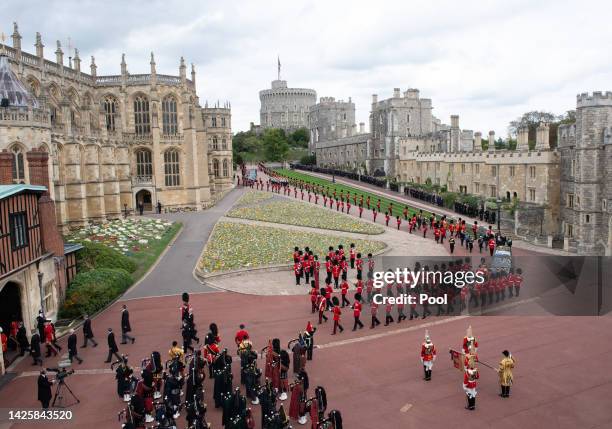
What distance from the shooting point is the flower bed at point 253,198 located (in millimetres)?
49062

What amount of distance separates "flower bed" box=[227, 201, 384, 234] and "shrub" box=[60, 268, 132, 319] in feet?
57.0

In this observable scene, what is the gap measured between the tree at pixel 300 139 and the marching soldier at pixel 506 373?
109035 mm

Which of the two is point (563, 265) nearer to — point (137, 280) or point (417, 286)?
point (417, 286)

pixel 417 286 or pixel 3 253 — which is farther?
pixel 417 286

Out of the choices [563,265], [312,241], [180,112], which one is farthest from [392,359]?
[180,112]

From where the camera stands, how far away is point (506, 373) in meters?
13.1

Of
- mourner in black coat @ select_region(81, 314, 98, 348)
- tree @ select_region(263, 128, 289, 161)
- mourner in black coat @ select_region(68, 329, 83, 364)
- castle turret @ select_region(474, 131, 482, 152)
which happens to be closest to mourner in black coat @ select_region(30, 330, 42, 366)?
mourner in black coat @ select_region(68, 329, 83, 364)

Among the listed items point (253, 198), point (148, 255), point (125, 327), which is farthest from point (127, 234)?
point (125, 327)

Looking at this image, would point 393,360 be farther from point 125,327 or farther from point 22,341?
point 22,341

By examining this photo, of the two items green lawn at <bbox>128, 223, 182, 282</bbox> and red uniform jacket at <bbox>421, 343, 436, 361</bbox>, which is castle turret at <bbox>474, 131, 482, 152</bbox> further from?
red uniform jacket at <bbox>421, 343, 436, 361</bbox>

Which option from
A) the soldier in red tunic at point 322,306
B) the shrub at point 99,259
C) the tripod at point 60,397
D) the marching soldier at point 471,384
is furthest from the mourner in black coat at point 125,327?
the marching soldier at point 471,384

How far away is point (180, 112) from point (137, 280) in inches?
1101

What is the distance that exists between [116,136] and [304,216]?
1869 centimetres

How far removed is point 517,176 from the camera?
47.7 meters
